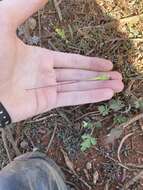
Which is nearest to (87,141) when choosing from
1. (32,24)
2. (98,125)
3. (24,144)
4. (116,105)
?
(98,125)

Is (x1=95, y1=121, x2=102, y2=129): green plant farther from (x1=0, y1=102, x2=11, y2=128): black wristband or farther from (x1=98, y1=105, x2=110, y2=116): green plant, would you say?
(x1=0, y1=102, x2=11, y2=128): black wristband

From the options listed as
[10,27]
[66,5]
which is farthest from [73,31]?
[10,27]

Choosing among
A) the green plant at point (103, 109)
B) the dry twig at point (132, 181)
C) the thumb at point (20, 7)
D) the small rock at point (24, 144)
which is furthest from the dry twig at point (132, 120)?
the thumb at point (20, 7)

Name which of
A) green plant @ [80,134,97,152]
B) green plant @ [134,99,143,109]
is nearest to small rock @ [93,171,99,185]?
green plant @ [80,134,97,152]

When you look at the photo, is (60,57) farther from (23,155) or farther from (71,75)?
(23,155)

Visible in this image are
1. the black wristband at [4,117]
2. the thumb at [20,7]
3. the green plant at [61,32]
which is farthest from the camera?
the green plant at [61,32]

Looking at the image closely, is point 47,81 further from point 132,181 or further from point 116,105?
point 132,181

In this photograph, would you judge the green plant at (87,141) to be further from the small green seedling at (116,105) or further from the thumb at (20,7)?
the thumb at (20,7)
